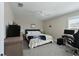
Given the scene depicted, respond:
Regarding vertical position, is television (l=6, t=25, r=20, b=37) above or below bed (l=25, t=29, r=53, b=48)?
above

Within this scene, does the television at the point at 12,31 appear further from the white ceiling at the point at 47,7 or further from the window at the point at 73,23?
the window at the point at 73,23

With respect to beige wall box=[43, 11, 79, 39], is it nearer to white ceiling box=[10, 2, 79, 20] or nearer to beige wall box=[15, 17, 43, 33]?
beige wall box=[15, 17, 43, 33]

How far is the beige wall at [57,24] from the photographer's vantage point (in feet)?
20.4

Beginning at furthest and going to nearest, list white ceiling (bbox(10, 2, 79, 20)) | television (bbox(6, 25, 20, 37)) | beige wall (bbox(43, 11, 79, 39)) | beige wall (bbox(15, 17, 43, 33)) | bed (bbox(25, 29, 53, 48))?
beige wall (bbox(15, 17, 43, 33))
beige wall (bbox(43, 11, 79, 39))
bed (bbox(25, 29, 53, 48))
white ceiling (bbox(10, 2, 79, 20))
television (bbox(6, 25, 20, 37))

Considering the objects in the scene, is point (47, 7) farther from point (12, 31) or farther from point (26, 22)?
point (26, 22)

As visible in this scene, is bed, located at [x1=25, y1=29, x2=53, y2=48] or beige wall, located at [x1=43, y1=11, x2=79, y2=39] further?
beige wall, located at [x1=43, y1=11, x2=79, y2=39]

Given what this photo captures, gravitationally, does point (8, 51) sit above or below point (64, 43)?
above

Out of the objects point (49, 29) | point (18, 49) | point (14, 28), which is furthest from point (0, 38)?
point (49, 29)

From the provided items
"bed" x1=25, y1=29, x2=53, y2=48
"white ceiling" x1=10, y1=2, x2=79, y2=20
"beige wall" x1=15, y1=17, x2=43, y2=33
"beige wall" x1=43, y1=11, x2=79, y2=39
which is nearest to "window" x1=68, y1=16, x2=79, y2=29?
"beige wall" x1=43, y1=11, x2=79, y2=39

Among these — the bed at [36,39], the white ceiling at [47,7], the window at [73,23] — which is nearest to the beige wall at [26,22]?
the bed at [36,39]

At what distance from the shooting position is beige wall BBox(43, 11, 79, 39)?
6207 millimetres

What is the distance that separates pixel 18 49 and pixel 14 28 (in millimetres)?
962

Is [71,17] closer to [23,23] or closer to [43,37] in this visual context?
[43,37]

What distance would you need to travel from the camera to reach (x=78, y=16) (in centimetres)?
536
